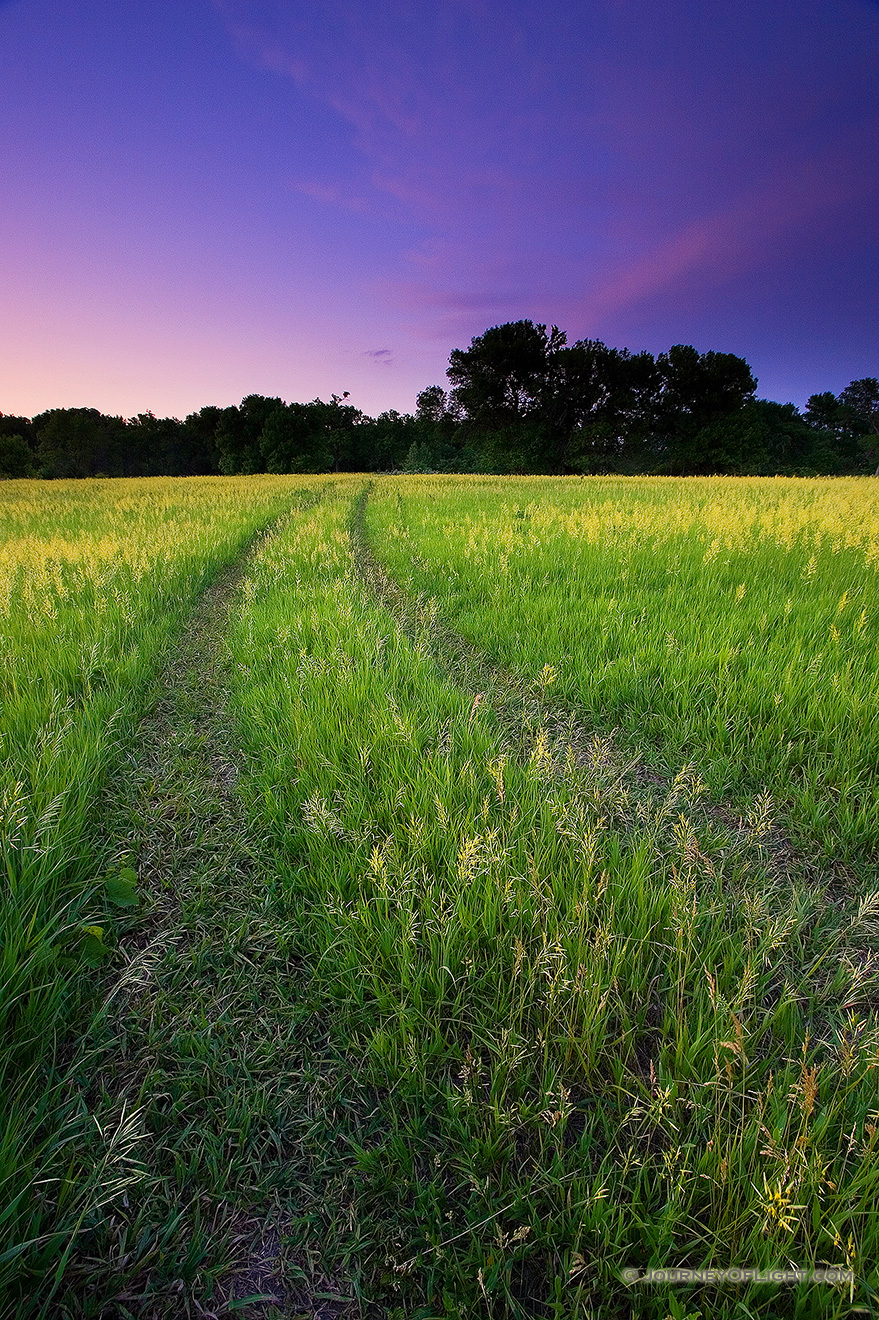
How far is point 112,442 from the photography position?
84625 millimetres

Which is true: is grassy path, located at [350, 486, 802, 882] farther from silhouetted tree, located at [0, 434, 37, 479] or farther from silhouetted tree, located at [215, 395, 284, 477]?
→ silhouetted tree, located at [0, 434, 37, 479]

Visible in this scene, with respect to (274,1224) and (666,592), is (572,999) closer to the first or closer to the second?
(274,1224)

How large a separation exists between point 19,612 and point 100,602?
690mm

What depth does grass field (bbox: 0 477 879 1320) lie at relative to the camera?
3.89ft

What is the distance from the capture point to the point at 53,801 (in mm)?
2006

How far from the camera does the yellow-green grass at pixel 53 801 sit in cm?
128

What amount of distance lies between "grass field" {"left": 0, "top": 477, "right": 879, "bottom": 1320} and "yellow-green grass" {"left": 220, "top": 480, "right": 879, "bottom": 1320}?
0.04 feet

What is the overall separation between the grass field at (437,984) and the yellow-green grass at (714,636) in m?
0.04

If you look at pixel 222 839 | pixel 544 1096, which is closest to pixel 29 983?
pixel 222 839

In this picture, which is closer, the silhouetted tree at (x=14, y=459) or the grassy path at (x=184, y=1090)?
the grassy path at (x=184, y=1090)

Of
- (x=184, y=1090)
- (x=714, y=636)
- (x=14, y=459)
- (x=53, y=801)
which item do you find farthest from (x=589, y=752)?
(x=14, y=459)

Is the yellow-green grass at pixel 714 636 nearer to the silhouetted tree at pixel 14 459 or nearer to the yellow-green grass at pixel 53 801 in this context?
the yellow-green grass at pixel 53 801

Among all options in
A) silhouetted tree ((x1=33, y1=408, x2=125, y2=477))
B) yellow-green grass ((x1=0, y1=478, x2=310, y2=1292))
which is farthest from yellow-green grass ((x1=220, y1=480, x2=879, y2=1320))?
silhouetted tree ((x1=33, y1=408, x2=125, y2=477))

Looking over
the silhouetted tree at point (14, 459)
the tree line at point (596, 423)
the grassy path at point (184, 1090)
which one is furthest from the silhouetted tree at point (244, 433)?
the grassy path at point (184, 1090)
